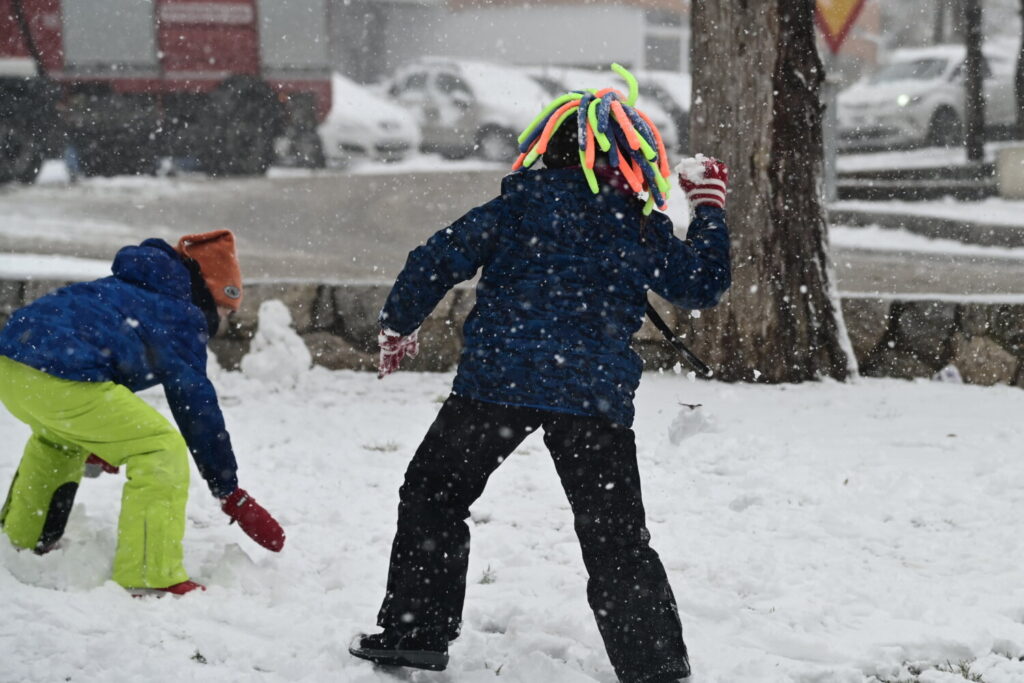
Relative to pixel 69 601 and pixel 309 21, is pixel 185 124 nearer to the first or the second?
pixel 309 21

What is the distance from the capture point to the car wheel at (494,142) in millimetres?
18547

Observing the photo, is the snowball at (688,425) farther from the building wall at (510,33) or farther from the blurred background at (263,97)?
the building wall at (510,33)

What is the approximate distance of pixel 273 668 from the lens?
118 inches

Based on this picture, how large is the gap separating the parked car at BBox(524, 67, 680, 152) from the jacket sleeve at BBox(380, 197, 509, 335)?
1453 cm

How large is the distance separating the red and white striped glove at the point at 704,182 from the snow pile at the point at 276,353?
357 cm

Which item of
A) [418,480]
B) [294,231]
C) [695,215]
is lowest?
[294,231]

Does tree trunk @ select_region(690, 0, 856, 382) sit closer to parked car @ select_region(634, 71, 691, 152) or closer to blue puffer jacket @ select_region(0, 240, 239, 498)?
blue puffer jacket @ select_region(0, 240, 239, 498)

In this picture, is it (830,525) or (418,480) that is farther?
(830,525)

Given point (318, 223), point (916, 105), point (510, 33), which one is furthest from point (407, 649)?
point (510, 33)

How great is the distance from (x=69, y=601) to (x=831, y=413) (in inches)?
139

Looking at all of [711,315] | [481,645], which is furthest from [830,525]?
[711,315]

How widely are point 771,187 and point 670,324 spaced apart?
0.83 m

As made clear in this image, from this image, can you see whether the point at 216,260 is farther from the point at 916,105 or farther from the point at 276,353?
the point at 916,105

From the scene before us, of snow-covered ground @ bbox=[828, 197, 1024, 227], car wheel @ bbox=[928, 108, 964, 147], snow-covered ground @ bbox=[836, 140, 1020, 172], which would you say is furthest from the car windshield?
snow-covered ground @ bbox=[828, 197, 1024, 227]
